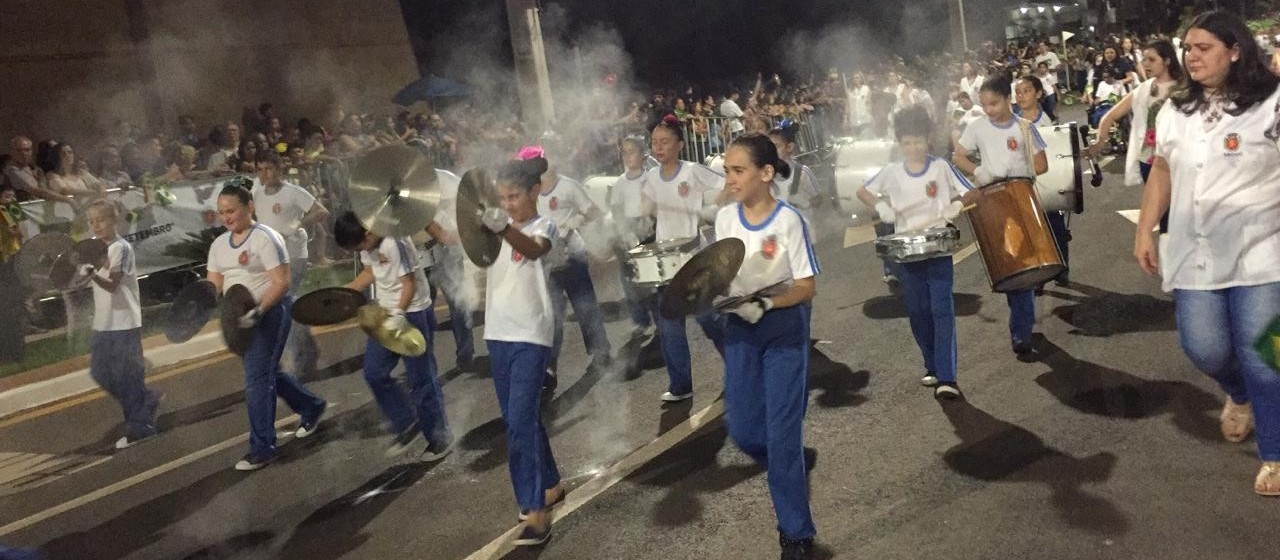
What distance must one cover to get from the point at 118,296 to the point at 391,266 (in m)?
2.02

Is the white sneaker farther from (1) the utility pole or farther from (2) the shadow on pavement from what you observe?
(1) the utility pole

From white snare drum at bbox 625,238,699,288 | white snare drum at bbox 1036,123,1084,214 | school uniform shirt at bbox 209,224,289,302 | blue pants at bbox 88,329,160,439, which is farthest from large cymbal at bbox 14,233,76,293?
white snare drum at bbox 1036,123,1084,214

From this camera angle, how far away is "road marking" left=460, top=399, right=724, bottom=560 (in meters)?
4.60

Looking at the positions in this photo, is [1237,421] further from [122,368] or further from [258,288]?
[122,368]

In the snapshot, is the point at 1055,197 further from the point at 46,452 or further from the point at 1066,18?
the point at 1066,18

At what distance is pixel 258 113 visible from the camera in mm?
14000

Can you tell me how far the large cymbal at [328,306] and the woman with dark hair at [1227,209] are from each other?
10.6ft

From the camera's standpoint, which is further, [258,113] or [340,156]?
[258,113]

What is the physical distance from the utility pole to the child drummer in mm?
10325

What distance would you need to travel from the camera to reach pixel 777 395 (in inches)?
156

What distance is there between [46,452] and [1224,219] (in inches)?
265

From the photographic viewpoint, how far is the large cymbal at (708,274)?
388 centimetres

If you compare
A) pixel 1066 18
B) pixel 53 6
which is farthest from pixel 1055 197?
pixel 1066 18

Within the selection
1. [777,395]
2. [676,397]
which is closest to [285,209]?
[676,397]
